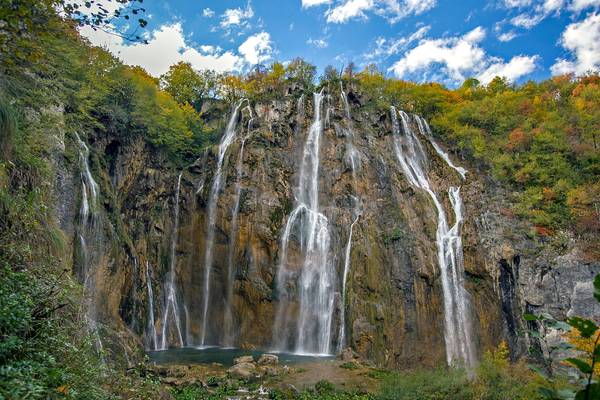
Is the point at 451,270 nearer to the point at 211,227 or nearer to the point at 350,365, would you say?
the point at 350,365

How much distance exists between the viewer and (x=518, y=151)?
3066 cm

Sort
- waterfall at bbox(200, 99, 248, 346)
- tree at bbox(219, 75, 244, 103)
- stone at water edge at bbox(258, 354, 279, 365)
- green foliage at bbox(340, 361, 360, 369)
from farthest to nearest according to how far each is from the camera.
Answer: tree at bbox(219, 75, 244, 103) < waterfall at bbox(200, 99, 248, 346) < stone at water edge at bbox(258, 354, 279, 365) < green foliage at bbox(340, 361, 360, 369)

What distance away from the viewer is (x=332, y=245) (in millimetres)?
23438

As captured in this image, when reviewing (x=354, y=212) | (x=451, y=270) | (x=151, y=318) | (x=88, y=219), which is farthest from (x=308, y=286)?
(x=88, y=219)

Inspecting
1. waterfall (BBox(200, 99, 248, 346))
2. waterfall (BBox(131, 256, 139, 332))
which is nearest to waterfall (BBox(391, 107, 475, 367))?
waterfall (BBox(200, 99, 248, 346))

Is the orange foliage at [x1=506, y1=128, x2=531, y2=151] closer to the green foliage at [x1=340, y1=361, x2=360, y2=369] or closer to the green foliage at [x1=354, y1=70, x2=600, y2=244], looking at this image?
the green foliage at [x1=354, y1=70, x2=600, y2=244]

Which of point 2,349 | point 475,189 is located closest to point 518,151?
point 475,189

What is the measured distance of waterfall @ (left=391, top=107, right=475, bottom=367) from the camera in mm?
20391

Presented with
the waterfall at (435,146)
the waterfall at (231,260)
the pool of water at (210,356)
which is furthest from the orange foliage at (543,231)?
the waterfall at (231,260)

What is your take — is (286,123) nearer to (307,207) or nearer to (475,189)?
(307,207)

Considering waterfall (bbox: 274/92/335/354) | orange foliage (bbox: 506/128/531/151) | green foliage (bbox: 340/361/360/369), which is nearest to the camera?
green foliage (bbox: 340/361/360/369)

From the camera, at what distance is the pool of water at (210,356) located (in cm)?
1789

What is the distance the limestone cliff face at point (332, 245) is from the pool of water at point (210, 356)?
137 cm

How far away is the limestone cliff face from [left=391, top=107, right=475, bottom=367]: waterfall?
43cm
